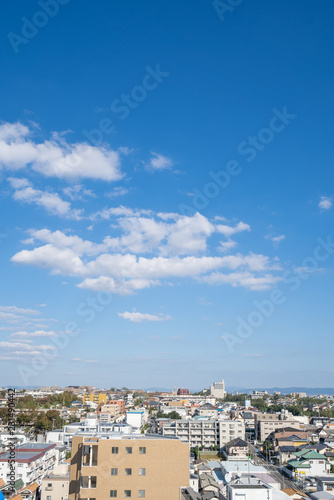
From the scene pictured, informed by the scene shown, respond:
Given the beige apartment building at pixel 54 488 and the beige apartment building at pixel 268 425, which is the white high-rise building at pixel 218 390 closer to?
the beige apartment building at pixel 268 425

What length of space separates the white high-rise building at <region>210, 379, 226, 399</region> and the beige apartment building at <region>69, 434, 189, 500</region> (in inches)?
3705

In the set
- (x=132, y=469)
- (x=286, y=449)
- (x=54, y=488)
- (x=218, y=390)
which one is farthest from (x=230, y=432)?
(x=218, y=390)

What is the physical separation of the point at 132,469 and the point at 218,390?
98.8m

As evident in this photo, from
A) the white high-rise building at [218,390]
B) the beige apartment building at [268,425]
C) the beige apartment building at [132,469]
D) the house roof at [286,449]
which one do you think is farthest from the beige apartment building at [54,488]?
the white high-rise building at [218,390]

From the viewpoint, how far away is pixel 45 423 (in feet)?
110


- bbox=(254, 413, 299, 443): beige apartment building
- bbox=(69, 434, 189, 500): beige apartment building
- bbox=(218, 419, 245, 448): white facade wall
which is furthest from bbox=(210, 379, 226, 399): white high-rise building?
bbox=(69, 434, 189, 500): beige apartment building

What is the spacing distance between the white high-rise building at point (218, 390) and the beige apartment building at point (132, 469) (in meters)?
94.1

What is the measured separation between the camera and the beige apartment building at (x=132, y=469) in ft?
31.8

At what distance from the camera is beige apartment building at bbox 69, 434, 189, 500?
9680 mm

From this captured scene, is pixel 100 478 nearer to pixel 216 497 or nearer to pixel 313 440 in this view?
Result: pixel 216 497

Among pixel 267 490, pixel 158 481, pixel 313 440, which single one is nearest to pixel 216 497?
pixel 267 490

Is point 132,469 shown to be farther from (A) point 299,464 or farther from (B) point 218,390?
(B) point 218,390

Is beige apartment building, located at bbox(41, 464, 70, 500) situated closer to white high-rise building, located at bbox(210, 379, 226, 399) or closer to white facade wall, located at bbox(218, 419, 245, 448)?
white facade wall, located at bbox(218, 419, 245, 448)

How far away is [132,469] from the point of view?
9828 millimetres
